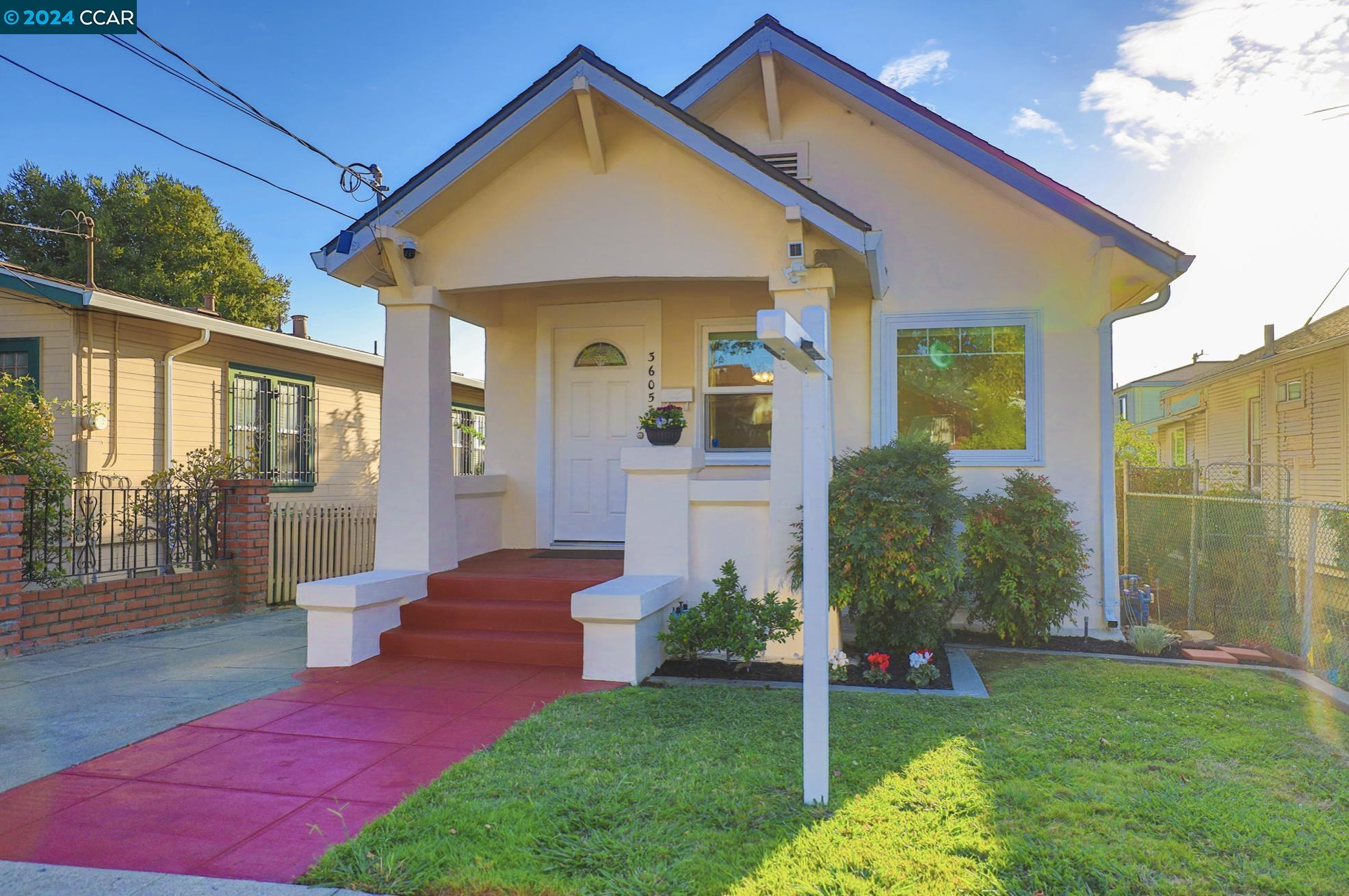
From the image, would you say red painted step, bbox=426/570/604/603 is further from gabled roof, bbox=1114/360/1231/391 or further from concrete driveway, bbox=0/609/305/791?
gabled roof, bbox=1114/360/1231/391

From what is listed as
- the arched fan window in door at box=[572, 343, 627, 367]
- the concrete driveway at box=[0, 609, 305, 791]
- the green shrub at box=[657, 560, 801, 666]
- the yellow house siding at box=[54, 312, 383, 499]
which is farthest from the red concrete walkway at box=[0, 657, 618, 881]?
the yellow house siding at box=[54, 312, 383, 499]

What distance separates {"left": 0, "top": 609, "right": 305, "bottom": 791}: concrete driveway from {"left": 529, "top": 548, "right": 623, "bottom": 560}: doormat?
7.25ft

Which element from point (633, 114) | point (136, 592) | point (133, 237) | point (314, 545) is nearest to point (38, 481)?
point (136, 592)

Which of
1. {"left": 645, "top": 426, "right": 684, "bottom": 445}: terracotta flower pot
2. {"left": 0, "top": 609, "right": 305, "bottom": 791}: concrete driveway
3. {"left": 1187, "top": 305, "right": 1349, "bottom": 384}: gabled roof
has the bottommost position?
{"left": 0, "top": 609, "right": 305, "bottom": 791}: concrete driveway

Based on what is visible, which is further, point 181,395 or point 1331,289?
point 181,395

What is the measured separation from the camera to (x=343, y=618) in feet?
20.1

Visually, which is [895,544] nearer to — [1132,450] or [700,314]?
[700,314]

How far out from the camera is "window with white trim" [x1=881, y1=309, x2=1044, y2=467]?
7.67 meters

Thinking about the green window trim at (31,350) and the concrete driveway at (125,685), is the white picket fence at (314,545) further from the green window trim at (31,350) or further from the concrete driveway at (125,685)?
the green window trim at (31,350)

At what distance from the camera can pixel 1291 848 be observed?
10.3 feet

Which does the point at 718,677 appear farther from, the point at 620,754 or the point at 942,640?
the point at 942,640

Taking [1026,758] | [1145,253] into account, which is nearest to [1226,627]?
[1145,253]

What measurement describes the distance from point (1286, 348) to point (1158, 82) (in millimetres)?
9884

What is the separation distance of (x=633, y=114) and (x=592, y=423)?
317 centimetres
